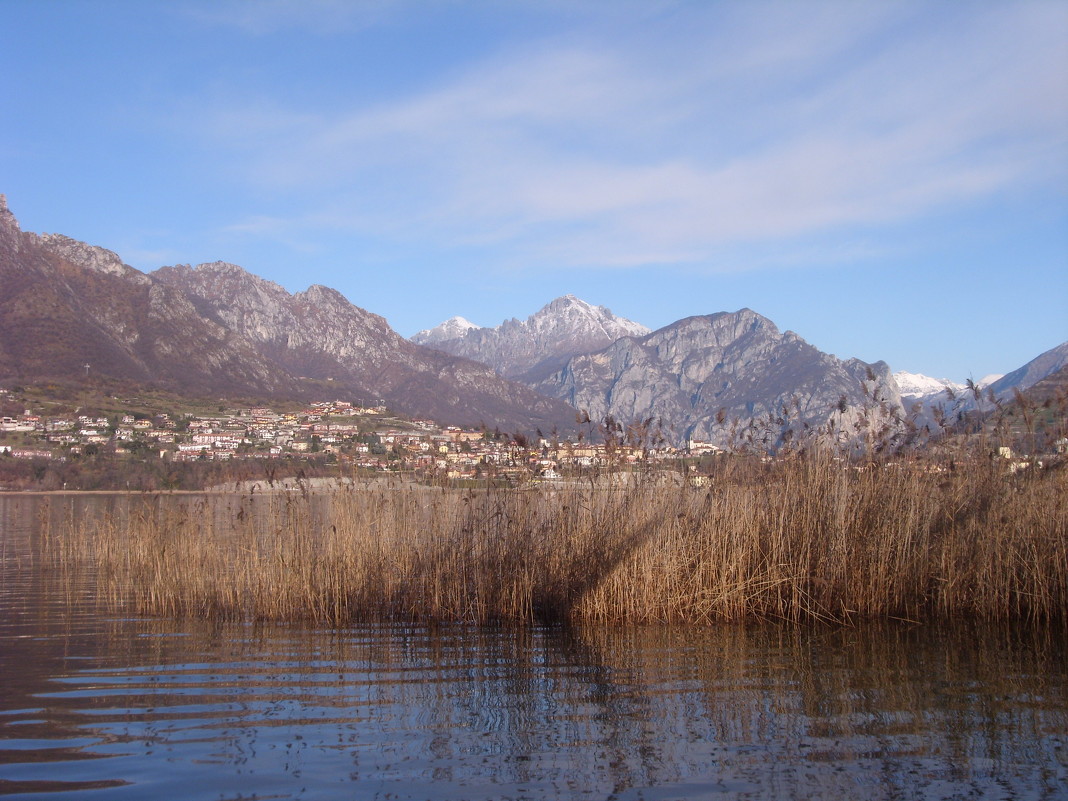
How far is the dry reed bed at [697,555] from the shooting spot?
9.39m

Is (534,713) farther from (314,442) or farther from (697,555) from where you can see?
(314,442)

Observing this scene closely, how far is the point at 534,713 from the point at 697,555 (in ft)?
12.8

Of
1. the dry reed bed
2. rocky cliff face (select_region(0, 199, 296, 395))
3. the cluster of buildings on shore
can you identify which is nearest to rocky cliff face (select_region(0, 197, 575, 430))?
rocky cliff face (select_region(0, 199, 296, 395))

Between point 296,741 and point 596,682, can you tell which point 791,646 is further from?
point 296,741

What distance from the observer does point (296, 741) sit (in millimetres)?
5520

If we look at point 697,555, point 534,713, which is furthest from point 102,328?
point 534,713

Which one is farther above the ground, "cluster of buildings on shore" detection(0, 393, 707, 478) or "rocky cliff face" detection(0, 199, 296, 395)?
"rocky cliff face" detection(0, 199, 296, 395)

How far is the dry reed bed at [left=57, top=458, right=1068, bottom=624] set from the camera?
9391mm

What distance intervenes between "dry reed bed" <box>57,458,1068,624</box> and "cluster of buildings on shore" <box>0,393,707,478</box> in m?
0.54

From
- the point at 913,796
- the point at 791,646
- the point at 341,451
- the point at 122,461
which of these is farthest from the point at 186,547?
the point at 122,461

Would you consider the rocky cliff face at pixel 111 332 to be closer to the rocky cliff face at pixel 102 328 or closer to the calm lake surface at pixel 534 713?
the rocky cliff face at pixel 102 328

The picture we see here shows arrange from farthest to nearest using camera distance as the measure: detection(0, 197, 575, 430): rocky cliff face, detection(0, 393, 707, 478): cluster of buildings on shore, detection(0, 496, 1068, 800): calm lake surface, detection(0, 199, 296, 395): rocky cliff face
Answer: detection(0, 197, 575, 430): rocky cliff face, detection(0, 199, 296, 395): rocky cliff face, detection(0, 393, 707, 478): cluster of buildings on shore, detection(0, 496, 1068, 800): calm lake surface

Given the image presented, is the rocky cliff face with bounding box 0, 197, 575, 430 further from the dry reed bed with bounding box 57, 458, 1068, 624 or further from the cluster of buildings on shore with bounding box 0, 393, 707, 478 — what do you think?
the dry reed bed with bounding box 57, 458, 1068, 624

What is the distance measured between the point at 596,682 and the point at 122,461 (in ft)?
161
